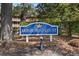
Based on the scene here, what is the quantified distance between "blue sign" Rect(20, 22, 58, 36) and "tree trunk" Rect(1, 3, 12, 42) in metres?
0.24

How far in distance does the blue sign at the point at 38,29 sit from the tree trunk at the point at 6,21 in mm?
244

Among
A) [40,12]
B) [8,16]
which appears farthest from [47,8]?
[8,16]

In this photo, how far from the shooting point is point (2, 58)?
17.1 ft

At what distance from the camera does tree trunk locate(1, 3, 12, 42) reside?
5.30 metres

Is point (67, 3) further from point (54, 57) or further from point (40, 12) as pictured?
point (54, 57)

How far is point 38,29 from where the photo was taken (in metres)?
5.23

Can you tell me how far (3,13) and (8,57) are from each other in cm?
79

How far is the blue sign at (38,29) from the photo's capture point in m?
5.23

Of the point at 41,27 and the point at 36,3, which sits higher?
the point at 36,3

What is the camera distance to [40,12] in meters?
5.31

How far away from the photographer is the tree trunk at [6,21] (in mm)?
5301

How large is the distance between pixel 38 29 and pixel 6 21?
0.59 metres

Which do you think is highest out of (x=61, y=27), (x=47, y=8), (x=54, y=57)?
(x=47, y=8)

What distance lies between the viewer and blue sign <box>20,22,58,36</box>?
523cm
